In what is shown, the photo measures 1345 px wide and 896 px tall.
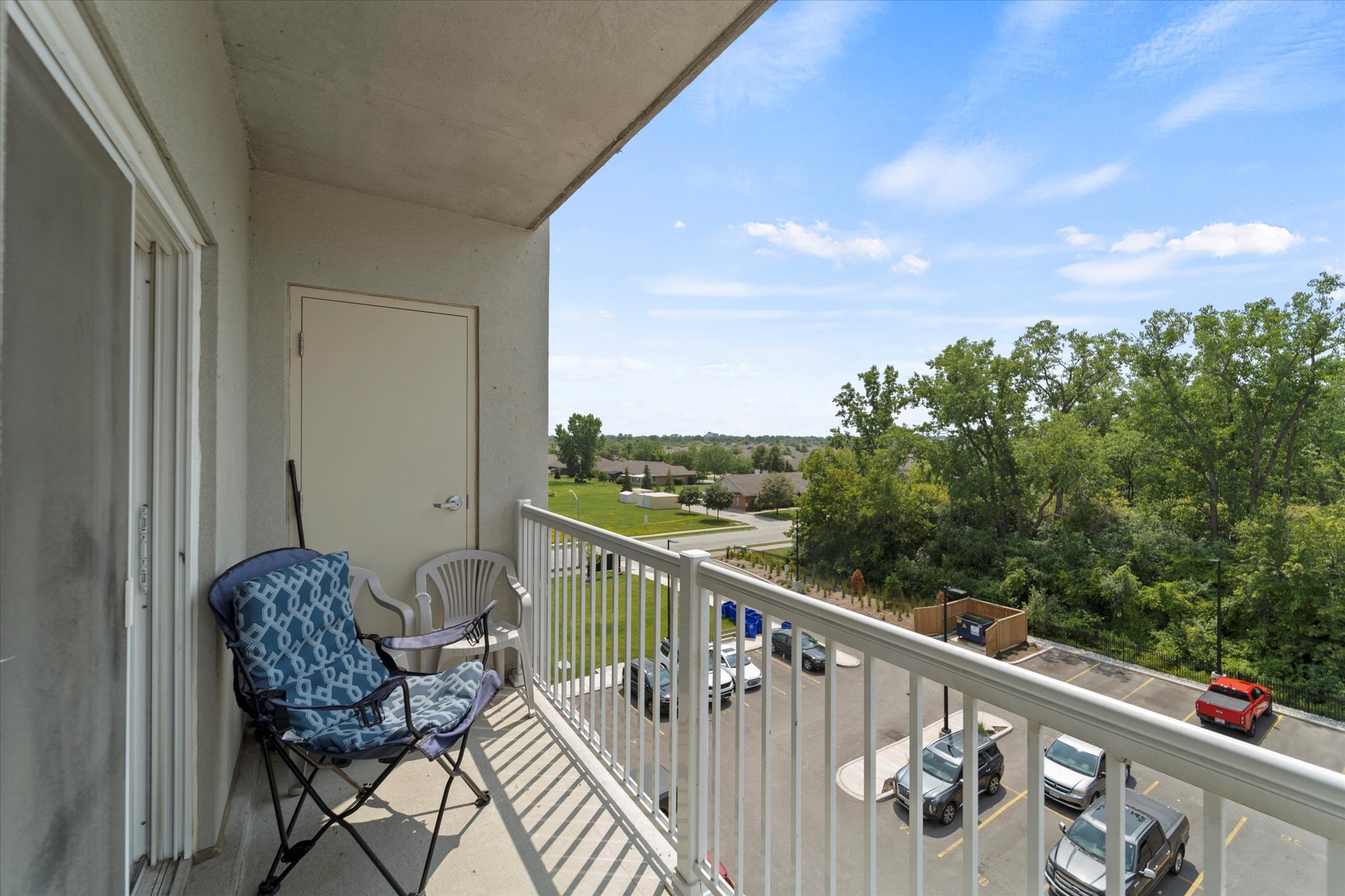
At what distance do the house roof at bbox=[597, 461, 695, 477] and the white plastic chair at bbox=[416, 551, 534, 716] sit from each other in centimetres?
419

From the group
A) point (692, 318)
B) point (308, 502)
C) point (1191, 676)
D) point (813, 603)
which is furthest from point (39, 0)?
point (692, 318)

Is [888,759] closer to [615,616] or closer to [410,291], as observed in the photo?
[615,616]

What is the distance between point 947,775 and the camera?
1195 mm

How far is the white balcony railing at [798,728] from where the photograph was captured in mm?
673

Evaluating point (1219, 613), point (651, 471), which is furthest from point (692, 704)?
point (1219, 613)

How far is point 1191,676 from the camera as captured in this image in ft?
36.0

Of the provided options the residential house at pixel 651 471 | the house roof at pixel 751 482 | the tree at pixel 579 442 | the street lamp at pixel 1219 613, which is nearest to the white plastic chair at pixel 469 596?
the tree at pixel 579 442

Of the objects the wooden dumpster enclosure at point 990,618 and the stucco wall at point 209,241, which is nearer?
the stucco wall at point 209,241

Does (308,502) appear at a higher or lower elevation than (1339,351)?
Answer: lower

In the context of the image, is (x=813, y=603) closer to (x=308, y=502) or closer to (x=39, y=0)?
(x=39, y=0)

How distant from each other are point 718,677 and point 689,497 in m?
8.77

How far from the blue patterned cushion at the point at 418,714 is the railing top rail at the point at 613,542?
25.5 inches

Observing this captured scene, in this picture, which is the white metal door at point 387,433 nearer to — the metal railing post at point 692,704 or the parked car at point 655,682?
the parked car at point 655,682

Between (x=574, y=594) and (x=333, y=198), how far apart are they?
2.26 m
